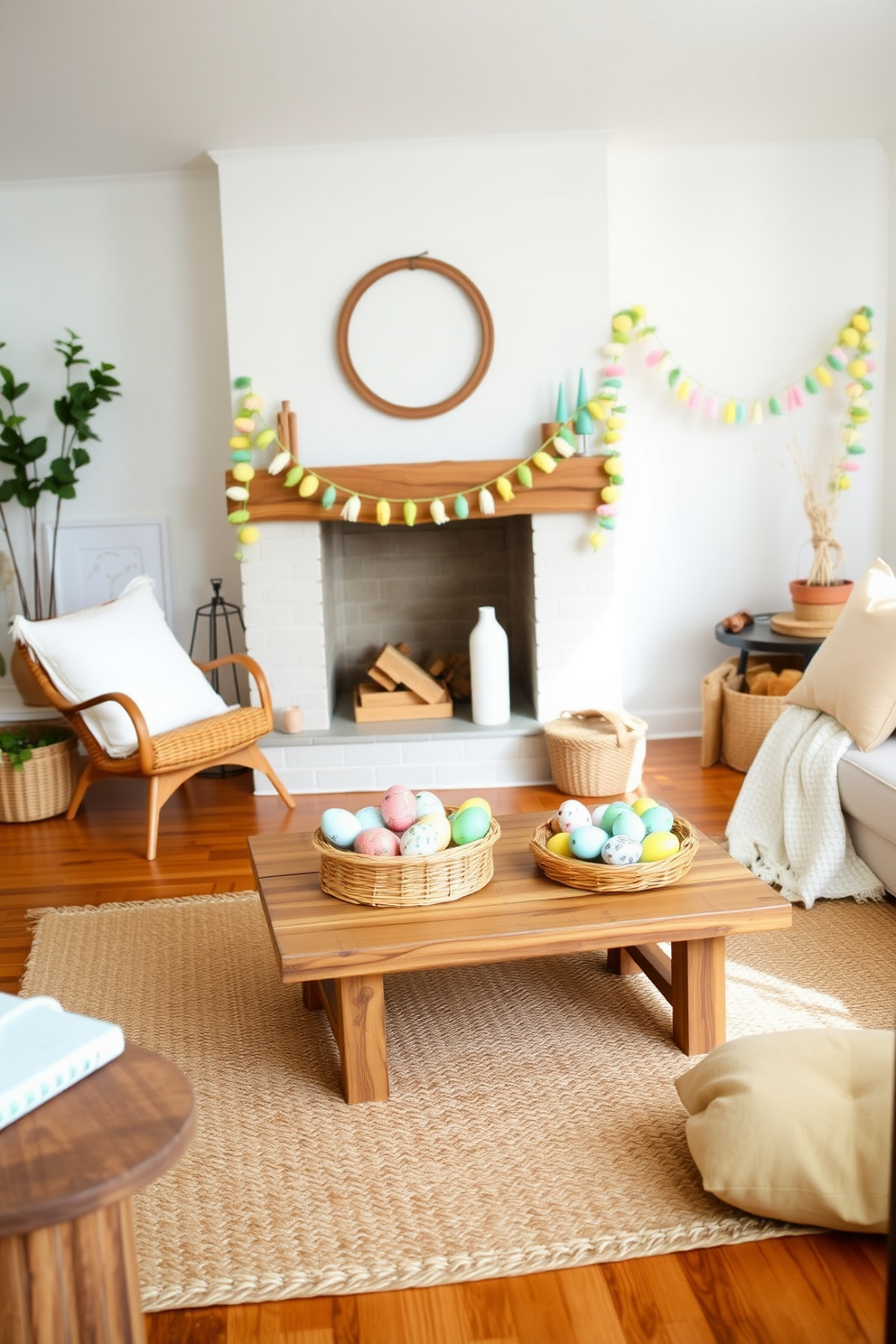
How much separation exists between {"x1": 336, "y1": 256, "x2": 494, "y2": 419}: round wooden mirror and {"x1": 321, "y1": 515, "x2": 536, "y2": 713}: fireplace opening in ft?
2.22

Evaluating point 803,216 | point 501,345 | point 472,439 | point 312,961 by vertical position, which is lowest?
point 312,961

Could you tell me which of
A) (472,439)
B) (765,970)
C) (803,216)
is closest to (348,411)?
(472,439)

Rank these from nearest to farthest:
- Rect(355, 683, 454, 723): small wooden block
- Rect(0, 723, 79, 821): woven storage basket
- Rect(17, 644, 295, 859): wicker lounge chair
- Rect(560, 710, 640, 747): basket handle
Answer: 1. Rect(17, 644, 295, 859): wicker lounge chair
2. Rect(560, 710, 640, 747): basket handle
3. Rect(0, 723, 79, 821): woven storage basket
4. Rect(355, 683, 454, 723): small wooden block

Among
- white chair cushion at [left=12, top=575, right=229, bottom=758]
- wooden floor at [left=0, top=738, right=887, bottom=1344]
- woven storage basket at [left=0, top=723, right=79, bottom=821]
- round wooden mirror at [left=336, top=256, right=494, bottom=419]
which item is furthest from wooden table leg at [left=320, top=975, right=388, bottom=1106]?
round wooden mirror at [left=336, top=256, right=494, bottom=419]

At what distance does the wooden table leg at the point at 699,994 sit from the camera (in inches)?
93.0

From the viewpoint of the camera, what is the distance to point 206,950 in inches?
120

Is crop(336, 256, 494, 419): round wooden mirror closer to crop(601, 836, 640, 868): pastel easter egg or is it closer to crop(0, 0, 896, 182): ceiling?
crop(0, 0, 896, 182): ceiling

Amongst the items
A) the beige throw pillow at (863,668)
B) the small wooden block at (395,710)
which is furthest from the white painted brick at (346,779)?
the beige throw pillow at (863,668)

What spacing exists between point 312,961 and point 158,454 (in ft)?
10.3

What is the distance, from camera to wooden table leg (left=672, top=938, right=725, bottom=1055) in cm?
236

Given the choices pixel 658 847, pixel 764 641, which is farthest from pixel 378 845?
pixel 764 641

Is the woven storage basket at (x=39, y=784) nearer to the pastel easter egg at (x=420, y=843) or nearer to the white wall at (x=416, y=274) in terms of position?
the white wall at (x=416, y=274)

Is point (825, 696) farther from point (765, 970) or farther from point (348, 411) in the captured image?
point (348, 411)

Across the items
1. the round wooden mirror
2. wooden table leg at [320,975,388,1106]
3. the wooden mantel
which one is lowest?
wooden table leg at [320,975,388,1106]
